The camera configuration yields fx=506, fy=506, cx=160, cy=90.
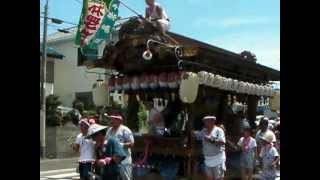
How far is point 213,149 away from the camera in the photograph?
8.66m

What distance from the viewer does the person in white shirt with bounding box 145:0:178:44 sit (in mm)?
9406

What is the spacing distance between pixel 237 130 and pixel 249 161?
1.21 metres

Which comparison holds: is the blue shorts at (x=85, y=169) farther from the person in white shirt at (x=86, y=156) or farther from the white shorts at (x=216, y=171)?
the white shorts at (x=216, y=171)

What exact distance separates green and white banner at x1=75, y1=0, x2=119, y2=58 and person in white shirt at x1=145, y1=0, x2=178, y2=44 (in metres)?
1.43

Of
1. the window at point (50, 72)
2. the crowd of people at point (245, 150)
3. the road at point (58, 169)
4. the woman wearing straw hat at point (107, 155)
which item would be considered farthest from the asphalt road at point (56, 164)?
the window at point (50, 72)

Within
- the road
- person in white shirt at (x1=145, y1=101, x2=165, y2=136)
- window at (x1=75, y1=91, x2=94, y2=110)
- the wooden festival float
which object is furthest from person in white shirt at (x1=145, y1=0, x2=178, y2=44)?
window at (x1=75, y1=91, x2=94, y2=110)

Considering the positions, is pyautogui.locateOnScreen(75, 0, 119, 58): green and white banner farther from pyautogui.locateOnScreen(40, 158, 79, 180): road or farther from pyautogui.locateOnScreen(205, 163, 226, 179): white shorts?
pyautogui.locateOnScreen(40, 158, 79, 180): road

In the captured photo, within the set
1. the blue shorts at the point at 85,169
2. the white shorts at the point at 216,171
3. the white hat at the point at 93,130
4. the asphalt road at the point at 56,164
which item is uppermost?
the white hat at the point at 93,130

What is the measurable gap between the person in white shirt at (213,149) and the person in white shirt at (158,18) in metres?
1.82

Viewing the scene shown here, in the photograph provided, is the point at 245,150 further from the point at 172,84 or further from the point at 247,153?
the point at 172,84

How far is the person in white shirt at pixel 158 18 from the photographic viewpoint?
9.41 m

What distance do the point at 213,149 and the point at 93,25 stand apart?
3.84m

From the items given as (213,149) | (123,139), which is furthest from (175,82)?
(123,139)
